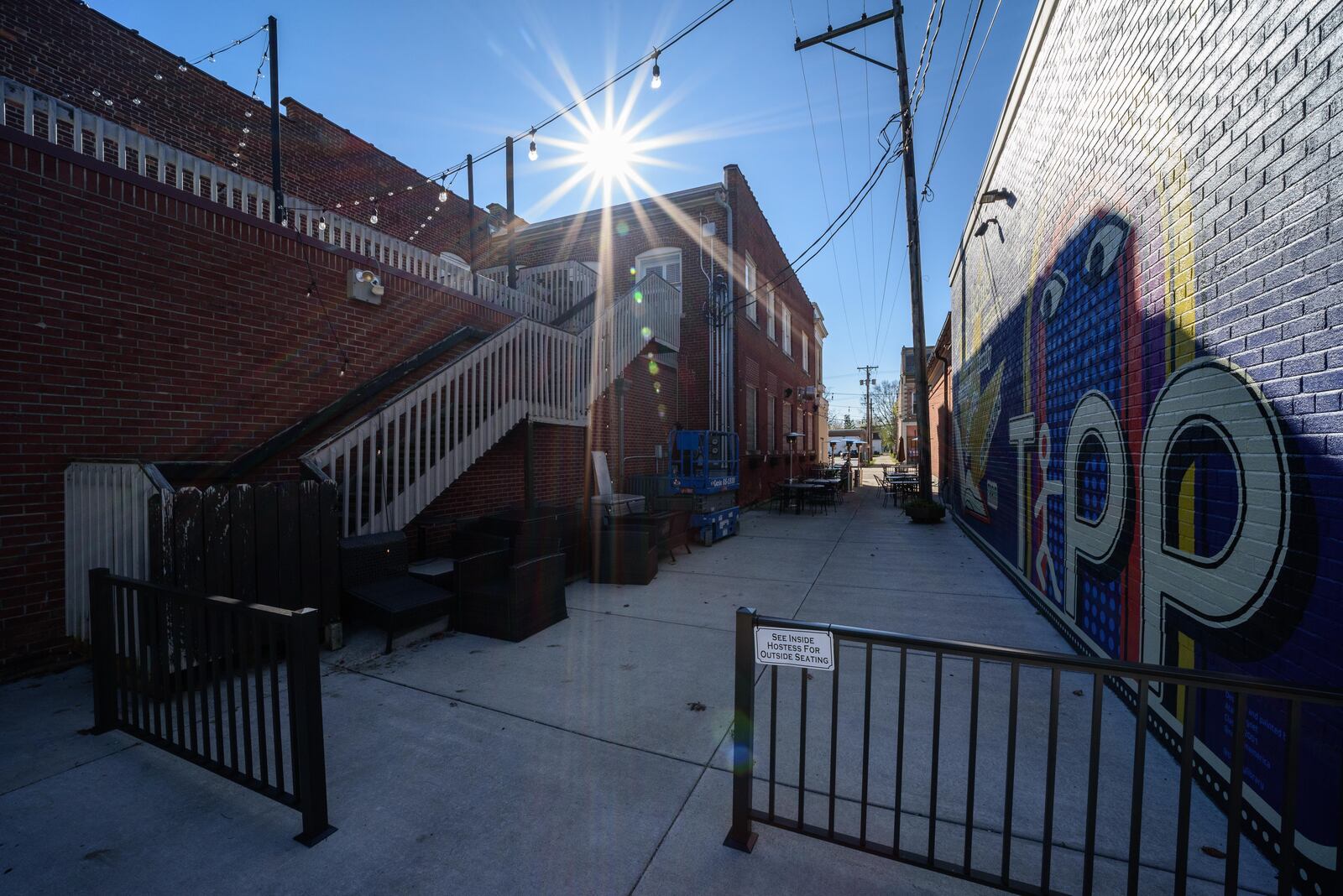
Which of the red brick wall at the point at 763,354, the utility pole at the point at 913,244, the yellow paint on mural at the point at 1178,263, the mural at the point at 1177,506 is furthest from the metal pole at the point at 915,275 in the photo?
the yellow paint on mural at the point at 1178,263

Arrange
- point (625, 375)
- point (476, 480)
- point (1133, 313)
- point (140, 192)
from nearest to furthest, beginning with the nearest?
point (1133, 313), point (140, 192), point (476, 480), point (625, 375)

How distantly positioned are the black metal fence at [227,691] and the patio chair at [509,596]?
156 cm

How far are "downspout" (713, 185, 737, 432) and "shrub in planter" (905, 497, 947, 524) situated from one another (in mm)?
4759

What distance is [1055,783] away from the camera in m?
2.62

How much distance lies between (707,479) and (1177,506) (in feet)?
25.8

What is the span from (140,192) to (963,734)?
711cm

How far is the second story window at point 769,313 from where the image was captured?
18484mm

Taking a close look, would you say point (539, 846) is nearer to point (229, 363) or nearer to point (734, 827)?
point (734, 827)

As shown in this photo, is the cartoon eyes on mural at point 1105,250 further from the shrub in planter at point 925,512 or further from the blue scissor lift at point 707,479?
the shrub in planter at point 925,512

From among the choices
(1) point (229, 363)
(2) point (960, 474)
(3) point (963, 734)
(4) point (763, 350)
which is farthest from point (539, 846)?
(4) point (763, 350)

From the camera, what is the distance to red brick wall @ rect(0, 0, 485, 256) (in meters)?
8.48

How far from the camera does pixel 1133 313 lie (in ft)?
11.9

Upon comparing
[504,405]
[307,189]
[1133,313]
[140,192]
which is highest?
[307,189]

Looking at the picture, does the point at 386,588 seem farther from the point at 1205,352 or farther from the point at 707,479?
the point at 707,479
